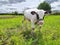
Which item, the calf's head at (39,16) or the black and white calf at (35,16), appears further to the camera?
the black and white calf at (35,16)

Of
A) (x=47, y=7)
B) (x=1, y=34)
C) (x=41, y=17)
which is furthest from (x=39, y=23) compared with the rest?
(x=47, y=7)

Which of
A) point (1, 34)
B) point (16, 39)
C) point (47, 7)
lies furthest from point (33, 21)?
point (47, 7)

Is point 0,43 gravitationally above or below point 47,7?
above

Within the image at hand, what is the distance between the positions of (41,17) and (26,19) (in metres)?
2.01

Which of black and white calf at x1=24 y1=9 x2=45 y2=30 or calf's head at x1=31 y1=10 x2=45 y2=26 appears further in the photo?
black and white calf at x1=24 y1=9 x2=45 y2=30

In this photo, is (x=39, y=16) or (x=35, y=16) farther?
(x=35, y=16)

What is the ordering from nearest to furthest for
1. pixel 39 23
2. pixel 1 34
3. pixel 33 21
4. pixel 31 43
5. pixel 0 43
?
pixel 31 43
pixel 0 43
pixel 1 34
pixel 39 23
pixel 33 21

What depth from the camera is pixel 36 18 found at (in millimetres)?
13492

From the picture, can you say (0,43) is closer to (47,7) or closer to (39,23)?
(39,23)

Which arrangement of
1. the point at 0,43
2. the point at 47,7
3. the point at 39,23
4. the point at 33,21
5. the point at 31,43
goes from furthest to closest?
1. the point at 47,7
2. the point at 33,21
3. the point at 39,23
4. the point at 0,43
5. the point at 31,43

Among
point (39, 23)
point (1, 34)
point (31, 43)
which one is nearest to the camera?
point (31, 43)

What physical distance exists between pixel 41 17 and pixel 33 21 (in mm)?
962

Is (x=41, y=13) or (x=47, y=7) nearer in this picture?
(x=41, y=13)

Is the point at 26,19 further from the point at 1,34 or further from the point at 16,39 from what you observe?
the point at 16,39
